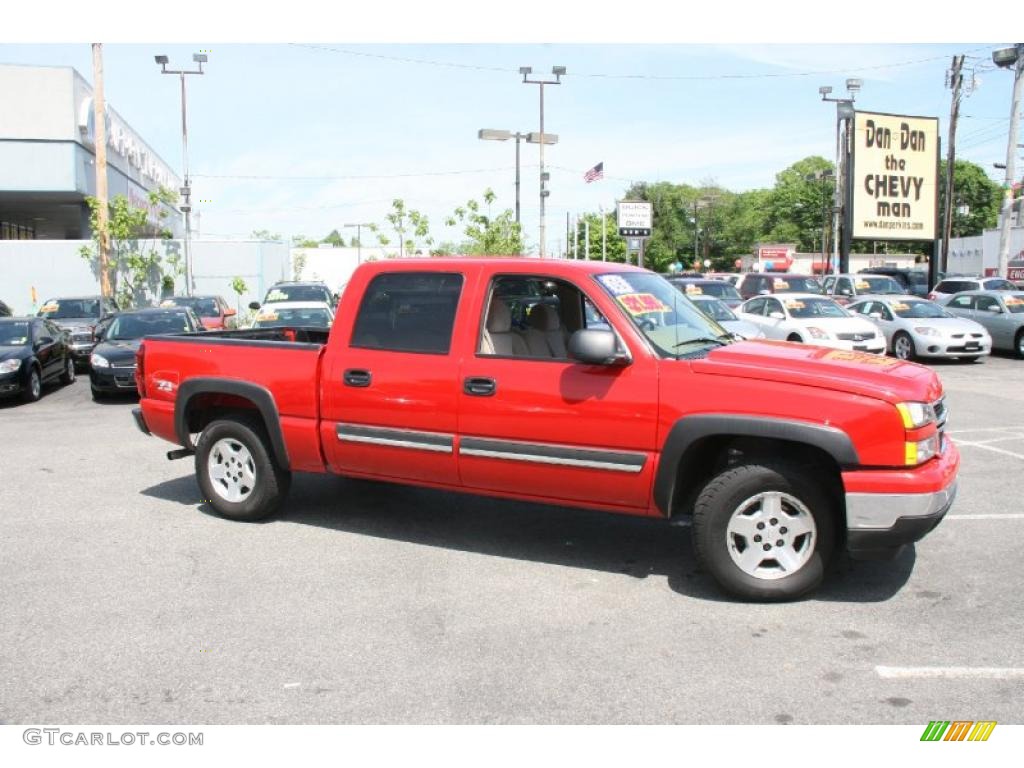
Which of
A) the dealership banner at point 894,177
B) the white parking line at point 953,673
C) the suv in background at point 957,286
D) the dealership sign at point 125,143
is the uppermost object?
the dealership sign at point 125,143

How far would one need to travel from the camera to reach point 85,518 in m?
7.05

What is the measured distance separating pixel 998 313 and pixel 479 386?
62.1 feet

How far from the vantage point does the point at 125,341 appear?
48.9ft

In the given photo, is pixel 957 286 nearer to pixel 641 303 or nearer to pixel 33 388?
pixel 33 388

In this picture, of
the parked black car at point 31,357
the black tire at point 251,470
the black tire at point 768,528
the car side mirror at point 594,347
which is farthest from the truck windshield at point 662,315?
the parked black car at point 31,357

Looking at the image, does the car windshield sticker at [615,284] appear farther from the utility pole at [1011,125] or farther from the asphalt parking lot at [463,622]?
the utility pole at [1011,125]

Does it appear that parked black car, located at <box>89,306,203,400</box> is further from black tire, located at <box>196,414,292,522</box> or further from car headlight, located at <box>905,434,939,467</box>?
car headlight, located at <box>905,434,939,467</box>

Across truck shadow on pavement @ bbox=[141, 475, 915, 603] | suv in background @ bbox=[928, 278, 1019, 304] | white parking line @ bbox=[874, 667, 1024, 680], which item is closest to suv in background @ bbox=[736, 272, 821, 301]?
suv in background @ bbox=[928, 278, 1019, 304]

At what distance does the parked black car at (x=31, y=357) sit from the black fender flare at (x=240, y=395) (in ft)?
27.6

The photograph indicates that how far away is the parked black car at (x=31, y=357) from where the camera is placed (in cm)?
1384

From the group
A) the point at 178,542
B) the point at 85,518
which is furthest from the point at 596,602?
the point at 85,518

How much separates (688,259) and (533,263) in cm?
9020

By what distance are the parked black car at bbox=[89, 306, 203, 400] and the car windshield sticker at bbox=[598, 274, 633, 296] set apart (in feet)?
27.7

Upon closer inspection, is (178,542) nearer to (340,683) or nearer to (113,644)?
(113,644)
